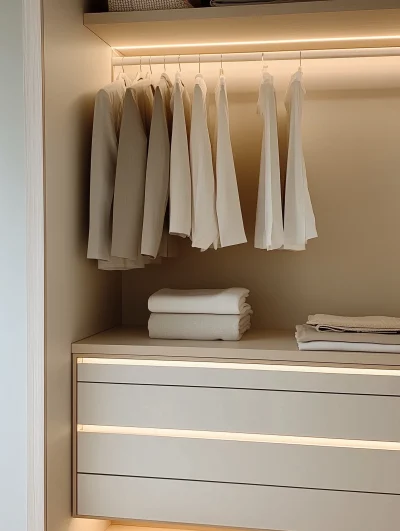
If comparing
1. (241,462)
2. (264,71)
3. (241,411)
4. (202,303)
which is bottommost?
(241,462)

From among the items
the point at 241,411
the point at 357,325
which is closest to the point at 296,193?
the point at 357,325

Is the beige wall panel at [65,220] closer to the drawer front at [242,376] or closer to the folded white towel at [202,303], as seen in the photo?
the drawer front at [242,376]

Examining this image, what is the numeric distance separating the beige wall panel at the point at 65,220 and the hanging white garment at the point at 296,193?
737 millimetres

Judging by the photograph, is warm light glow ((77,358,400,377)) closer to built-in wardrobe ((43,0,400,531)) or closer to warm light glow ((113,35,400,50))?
built-in wardrobe ((43,0,400,531))

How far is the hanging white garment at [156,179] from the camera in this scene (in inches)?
102

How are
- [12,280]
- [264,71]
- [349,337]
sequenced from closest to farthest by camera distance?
1. [12,280]
2. [349,337]
3. [264,71]

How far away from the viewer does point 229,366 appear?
247cm

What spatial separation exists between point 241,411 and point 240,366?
0.49 ft

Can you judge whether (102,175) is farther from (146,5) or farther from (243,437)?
(243,437)

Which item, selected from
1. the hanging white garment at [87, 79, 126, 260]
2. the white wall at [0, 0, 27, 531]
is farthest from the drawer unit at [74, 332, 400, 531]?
the hanging white garment at [87, 79, 126, 260]

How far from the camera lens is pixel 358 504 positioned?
2.39 metres

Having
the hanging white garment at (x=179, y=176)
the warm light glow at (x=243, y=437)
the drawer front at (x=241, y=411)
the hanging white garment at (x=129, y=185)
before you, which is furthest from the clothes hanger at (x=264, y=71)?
the warm light glow at (x=243, y=437)

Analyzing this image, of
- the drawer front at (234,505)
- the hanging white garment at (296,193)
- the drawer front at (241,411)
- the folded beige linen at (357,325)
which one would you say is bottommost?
the drawer front at (234,505)

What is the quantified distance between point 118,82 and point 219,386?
1.20 meters
